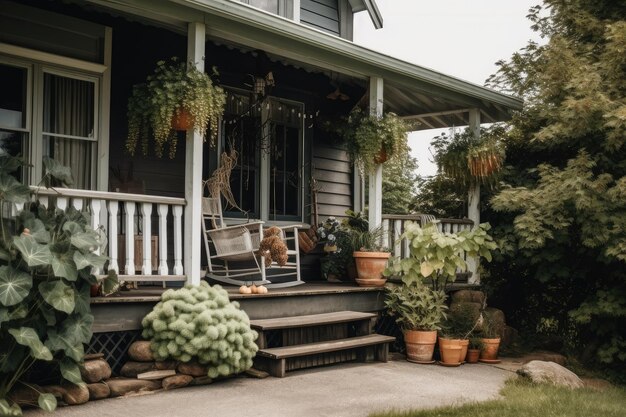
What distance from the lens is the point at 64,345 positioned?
159 inches

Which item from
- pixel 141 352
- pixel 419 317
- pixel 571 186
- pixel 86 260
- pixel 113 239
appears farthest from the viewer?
pixel 571 186

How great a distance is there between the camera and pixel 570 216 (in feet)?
22.1

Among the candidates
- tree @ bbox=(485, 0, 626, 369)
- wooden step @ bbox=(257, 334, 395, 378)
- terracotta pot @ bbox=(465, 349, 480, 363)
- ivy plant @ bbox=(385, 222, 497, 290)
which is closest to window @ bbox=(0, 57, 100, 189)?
wooden step @ bbox=(257, 334, 395, 378)

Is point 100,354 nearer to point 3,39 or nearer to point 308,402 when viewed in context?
point 308,402

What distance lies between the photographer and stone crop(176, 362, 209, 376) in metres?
4.79

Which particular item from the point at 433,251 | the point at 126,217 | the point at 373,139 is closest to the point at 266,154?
the point at 373,139

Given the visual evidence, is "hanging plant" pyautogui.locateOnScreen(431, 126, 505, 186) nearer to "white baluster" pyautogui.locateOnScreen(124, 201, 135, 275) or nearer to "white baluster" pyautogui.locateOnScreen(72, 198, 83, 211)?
"white baluster" pyautogui.locateOnScreen(124, 201, 135, 275)

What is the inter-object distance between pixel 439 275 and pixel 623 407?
7.21ft

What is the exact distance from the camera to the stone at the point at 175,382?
468cm

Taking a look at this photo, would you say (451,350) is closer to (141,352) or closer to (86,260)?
(141,352)

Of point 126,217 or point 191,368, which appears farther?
point 126,217

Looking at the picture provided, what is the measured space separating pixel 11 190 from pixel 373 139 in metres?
3.74

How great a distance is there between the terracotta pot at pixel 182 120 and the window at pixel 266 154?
6.84 ft

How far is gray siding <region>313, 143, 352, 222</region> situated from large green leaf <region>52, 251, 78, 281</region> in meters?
4.64
